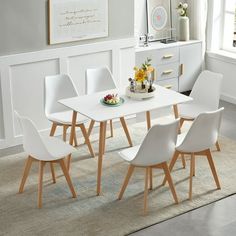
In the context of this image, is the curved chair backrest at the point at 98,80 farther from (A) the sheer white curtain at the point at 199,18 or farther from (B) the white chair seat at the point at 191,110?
(A) the sheer white curtain at the point at 199,18

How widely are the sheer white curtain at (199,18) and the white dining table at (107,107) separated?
7.35 feet

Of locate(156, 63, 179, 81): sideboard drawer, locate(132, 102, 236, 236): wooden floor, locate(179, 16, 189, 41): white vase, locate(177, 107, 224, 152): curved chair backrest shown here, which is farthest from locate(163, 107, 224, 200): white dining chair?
locate(179, 16, 189, 41): white vase

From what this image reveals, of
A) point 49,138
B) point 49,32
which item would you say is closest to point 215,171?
point 49,138

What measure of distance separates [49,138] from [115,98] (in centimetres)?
67

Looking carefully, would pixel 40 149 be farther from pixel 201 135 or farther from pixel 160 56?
pixel 160 56

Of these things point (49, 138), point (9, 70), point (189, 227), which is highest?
A: point (9, 70)

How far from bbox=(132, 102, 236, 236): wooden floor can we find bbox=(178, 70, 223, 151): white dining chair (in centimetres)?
108

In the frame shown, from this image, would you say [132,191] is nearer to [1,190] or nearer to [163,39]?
[1,190]

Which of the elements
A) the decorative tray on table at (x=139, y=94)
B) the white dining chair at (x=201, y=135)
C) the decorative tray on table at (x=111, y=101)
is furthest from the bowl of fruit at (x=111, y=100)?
the white dining chair at (x=201, y=135)

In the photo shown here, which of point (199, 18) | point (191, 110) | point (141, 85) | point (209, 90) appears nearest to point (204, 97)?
point (209, 90)

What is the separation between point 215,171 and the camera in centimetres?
507

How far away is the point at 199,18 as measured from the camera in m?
7.50

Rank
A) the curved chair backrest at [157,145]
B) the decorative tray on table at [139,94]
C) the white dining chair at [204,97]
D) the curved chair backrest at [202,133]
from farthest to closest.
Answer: the white dining chair at [204,97]
the decorative tray on table at [139,94]
the curved chair backrest at [202,133]
the curved chair backrest at [157,145]

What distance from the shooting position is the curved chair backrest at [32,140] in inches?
178
